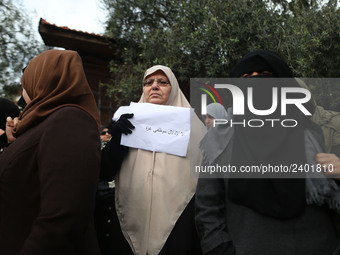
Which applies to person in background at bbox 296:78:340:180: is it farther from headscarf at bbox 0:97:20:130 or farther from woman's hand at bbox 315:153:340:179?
headscarf at bbox 0:97:20:130

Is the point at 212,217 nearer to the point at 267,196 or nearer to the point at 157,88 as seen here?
the point at 267,196

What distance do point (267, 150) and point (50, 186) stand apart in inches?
36.2

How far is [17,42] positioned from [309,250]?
24.5 feet

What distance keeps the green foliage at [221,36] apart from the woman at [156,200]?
2795 mm

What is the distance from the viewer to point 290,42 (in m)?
4.38

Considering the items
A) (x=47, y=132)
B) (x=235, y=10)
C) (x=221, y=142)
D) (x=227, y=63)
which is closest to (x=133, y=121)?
(x=221, y=142)

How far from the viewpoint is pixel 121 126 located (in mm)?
1891

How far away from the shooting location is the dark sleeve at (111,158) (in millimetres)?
1832

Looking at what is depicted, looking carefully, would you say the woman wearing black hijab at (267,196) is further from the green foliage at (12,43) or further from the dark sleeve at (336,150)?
the green foliage at (12,43)

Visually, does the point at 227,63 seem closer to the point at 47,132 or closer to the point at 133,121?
the point at 133,121

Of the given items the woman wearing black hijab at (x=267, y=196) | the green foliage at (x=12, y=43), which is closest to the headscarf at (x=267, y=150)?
the woman wearing black hijab at (x=267, y=196)

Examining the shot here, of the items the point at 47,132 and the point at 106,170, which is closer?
the point at 47,132

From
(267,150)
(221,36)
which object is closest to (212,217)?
(267,150)

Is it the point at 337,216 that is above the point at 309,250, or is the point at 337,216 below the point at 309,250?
above
